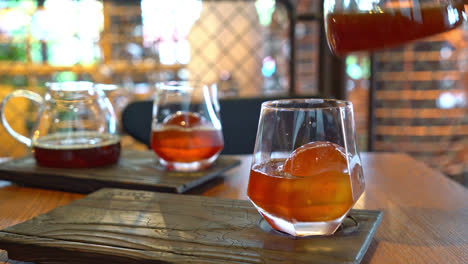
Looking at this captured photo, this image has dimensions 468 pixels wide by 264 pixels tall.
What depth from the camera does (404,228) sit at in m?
0.56

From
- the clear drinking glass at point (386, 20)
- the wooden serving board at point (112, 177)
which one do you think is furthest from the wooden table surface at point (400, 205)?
the clear drinking glass at point (386, 20)

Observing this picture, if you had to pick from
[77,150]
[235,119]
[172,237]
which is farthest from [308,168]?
[235,119]

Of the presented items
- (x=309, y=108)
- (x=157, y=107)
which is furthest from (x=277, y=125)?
(x=157, y=107)

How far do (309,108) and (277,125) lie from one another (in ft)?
0.12

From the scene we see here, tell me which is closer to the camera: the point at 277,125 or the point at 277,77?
the point at 277,125

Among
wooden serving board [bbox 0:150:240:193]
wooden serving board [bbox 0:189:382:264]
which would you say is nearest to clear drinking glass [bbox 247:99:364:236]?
wooden serving board [bbox 0:189:382:264]

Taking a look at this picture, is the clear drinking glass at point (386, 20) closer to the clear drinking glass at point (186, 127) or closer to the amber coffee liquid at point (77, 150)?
the clear drinking glass at point (186, 127)

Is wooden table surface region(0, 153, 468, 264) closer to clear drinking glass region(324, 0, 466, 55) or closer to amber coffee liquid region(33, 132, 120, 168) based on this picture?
amber coffee liquid region(33, 132, 120, 168)

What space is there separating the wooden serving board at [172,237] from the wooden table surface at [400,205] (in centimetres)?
3

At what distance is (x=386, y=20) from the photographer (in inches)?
18.9

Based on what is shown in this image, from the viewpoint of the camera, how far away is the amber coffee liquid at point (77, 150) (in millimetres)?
840

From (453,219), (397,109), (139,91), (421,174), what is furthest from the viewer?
(139,91)

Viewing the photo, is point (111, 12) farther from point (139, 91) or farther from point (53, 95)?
point (53, 95)

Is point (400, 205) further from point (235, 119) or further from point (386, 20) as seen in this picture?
point (235, 119)
